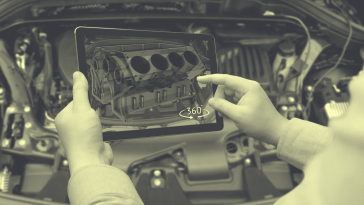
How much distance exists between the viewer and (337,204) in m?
0.27

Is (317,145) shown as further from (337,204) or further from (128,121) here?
(128,121)

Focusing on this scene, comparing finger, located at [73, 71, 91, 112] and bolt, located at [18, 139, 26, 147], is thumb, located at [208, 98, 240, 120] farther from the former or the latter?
bolt, located at [18, 139, 26, 147]

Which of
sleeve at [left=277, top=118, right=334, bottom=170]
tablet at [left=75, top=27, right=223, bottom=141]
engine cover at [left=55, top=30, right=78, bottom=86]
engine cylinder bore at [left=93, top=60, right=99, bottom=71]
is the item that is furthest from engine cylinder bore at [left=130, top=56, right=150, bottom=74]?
sleeve at [left=277, top=118, right=334, bottom=170]

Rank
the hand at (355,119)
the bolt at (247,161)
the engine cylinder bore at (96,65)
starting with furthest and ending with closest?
the bolt at (247,161), the engine cylinder bore at (96,65), the hand at (355,119)

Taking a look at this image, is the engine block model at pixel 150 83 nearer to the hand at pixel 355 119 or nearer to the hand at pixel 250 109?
the hand at pixel 250 109

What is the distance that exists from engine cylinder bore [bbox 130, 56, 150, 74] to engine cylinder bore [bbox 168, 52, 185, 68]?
7cm

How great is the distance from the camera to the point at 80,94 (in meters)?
0.61

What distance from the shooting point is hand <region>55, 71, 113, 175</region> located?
1.86 feet

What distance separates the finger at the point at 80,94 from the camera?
600 mm

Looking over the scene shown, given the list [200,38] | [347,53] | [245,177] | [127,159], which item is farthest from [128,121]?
[347,53]

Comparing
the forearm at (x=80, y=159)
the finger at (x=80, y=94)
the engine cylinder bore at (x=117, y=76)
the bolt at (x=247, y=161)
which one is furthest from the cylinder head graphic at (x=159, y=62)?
the bolt at (x=247, y=161)

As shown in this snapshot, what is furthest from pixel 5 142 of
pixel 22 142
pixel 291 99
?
pixel 291 99

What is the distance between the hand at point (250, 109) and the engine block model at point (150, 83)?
0.09m

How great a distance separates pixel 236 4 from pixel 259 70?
287mm
